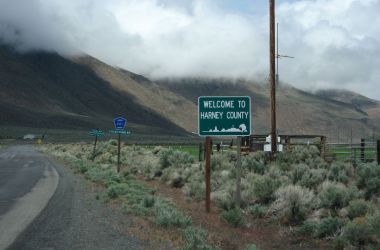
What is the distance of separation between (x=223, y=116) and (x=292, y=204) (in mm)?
2718

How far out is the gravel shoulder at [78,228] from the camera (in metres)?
10.0

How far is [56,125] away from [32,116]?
8.29 metres

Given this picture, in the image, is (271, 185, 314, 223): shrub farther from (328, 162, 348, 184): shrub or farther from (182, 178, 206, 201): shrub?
(328, 162, 348, 184): shrub

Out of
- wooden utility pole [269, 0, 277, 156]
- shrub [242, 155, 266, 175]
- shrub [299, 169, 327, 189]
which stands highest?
wooden utility pole [269, 0, 277, 156]

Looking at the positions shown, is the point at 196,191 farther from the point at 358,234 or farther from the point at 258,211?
the point at 358,234

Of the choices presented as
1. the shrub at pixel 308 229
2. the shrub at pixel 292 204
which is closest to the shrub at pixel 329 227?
the shrub at pixel 308 229

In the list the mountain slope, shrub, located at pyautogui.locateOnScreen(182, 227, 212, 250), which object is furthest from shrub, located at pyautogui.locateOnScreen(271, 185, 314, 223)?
the mountain slope

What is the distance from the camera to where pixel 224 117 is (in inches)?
575

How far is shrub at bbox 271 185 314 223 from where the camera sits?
1358 cm

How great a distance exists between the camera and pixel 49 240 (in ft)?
33.9

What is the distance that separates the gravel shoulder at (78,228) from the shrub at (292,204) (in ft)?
12.1

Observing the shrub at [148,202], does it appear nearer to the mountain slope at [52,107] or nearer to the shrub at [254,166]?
the shrub at [254,166]

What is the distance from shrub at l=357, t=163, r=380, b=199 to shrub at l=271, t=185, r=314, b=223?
86.1 inches

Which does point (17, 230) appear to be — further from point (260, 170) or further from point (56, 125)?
point (56, 125)
